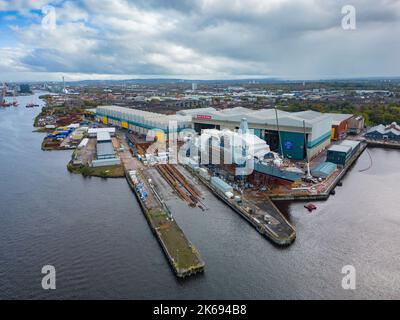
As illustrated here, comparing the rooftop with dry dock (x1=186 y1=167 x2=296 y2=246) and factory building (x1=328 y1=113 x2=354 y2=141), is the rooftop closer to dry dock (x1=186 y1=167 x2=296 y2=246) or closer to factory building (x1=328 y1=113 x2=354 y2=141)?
factory building (x1=328 y1=113 x2=354 y2=141)

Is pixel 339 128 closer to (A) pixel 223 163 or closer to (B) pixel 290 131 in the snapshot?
(B) pixel 290 131

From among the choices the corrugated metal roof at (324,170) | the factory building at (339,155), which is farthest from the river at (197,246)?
the factory building at (339,155)

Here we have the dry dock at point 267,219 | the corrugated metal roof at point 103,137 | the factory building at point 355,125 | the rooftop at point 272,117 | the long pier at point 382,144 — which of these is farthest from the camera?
the factory building at point 355,125

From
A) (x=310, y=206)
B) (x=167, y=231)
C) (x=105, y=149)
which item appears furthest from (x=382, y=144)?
(x=105, y=149)

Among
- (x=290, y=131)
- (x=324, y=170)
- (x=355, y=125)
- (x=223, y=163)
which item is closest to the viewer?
(x=324, y=170)

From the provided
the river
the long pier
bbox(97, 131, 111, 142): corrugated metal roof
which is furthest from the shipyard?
the river

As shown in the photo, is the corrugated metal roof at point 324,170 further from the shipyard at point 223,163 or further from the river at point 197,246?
the river at point 197,246
